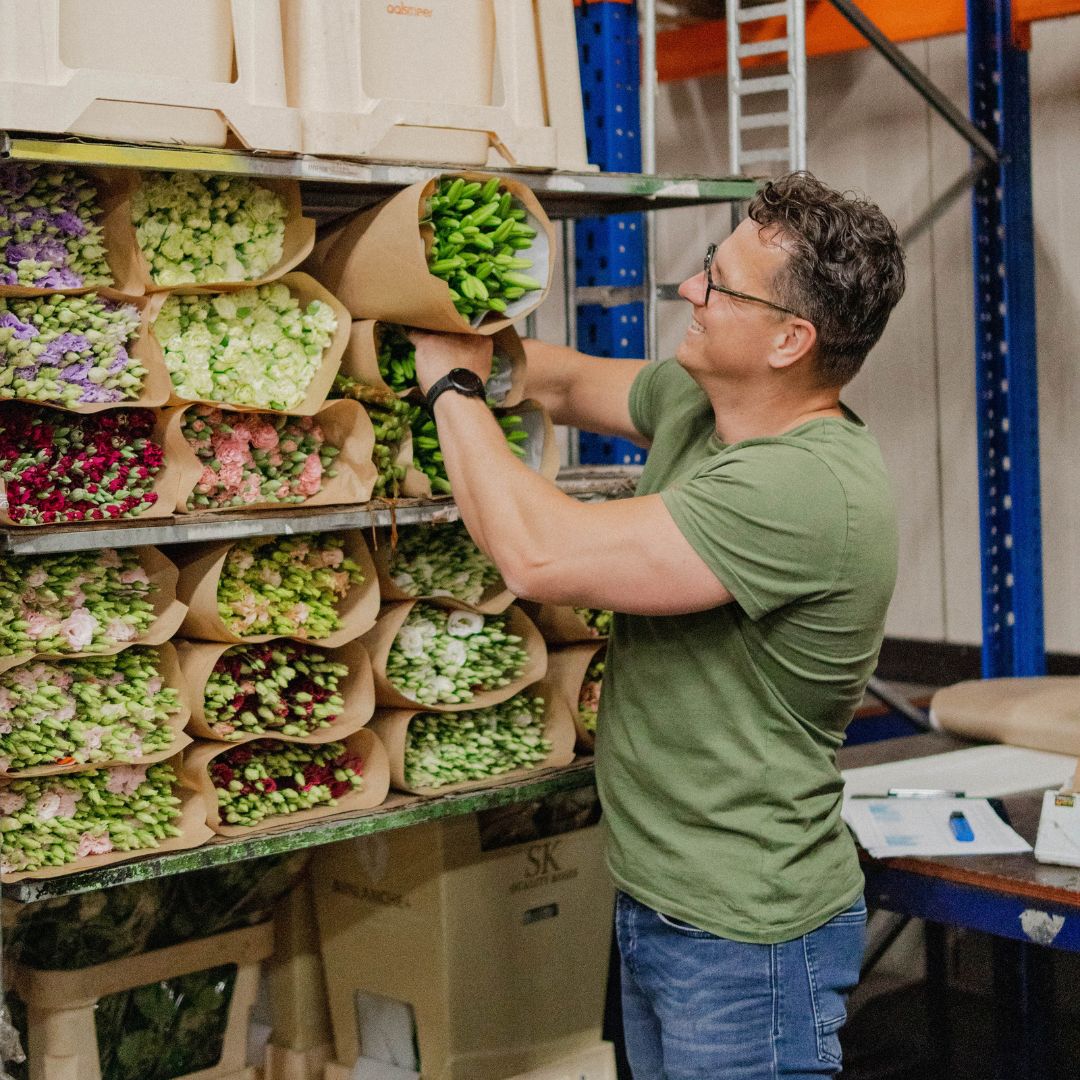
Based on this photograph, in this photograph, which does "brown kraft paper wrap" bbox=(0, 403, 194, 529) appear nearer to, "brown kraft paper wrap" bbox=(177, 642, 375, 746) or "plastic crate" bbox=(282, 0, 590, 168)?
"brown kraft paper wrap" bbox=(177, 642, 375, 746)

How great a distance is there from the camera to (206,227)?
2281 mm

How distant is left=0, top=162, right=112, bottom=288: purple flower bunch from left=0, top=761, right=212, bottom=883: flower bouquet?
2.40ft

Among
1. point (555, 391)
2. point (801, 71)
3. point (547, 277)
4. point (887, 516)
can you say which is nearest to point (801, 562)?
point (887, 516)

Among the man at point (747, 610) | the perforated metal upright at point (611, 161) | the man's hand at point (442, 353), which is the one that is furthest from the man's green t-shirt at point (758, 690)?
the perforated metal upright at point (611, 161)

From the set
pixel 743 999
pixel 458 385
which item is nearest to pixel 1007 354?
pixel 458 385

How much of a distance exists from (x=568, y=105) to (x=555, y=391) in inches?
21.0

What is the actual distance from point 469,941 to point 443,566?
0.77m

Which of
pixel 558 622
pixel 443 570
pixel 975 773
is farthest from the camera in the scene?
pixel 975 773

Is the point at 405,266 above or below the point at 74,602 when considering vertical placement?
above

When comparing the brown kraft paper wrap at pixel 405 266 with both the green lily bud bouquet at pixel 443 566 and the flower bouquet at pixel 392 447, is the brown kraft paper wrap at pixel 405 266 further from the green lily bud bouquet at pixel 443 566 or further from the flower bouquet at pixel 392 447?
the green lily bud bouquet at pixel 443 566

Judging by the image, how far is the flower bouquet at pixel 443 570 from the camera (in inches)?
101

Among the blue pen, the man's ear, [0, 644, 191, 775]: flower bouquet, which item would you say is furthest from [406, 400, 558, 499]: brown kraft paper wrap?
the blue pen

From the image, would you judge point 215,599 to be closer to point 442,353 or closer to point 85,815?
point 85,815

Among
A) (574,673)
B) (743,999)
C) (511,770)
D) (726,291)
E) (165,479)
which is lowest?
(743,999)
